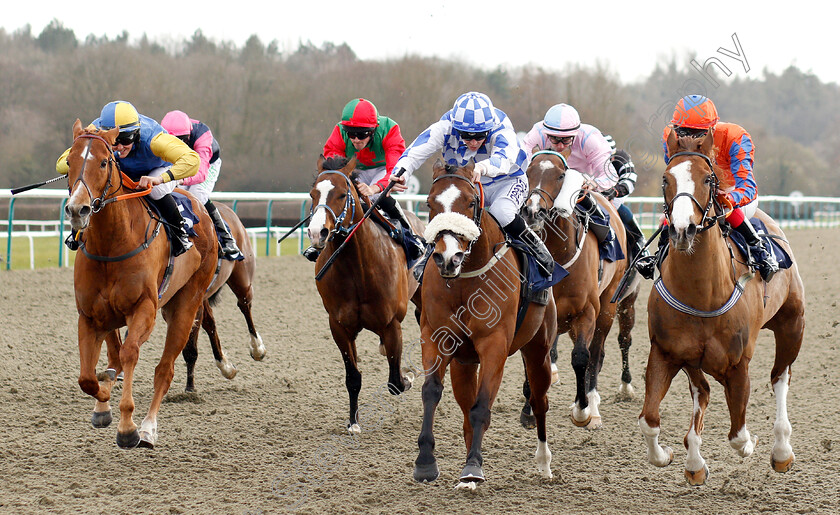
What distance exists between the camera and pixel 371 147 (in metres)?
6.21

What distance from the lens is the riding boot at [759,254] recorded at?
445cm

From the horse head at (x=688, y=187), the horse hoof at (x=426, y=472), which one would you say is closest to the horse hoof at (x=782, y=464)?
the horse head at (x=688, y=187)

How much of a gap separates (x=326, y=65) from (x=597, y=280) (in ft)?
57.3

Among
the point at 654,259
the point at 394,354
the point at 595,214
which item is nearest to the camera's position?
the point at 654,259

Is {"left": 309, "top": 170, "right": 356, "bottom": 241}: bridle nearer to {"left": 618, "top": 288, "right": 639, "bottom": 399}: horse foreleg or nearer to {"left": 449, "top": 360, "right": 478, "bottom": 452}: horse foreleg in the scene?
{"left": 449, "top": 360, "right": 478, "bottom": 452}: horse foreleg

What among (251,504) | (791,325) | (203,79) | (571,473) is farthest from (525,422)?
(203,79)

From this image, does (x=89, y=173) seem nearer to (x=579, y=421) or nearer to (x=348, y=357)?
(x=348, y=357)

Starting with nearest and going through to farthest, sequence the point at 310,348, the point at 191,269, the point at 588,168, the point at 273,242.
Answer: the point at 191,269
the point at 588,168
the point at 310,348
the point at 273,242

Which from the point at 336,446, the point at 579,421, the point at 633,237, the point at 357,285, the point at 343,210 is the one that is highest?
the point at 343,210

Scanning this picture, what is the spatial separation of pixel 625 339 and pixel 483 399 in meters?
3.31

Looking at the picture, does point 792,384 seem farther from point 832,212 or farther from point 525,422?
point 832,212

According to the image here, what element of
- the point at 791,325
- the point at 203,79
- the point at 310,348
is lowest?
the point at 310,348

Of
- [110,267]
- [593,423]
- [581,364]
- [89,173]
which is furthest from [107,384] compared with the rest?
[593,423]

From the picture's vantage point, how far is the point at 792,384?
694 centimetres
